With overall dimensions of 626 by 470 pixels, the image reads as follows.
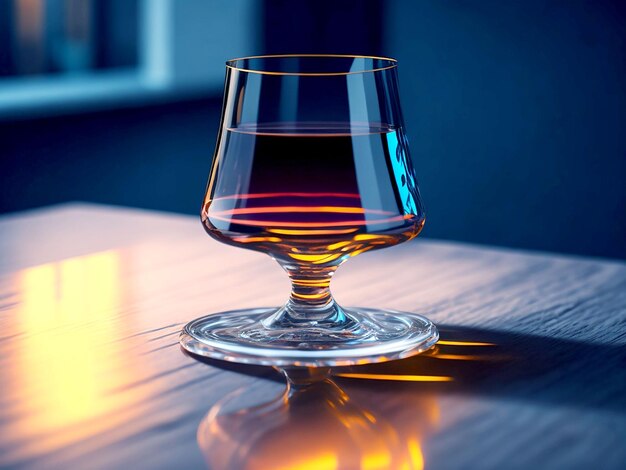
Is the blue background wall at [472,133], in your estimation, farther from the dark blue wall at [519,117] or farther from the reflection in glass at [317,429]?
the reflection in glass at [317,429]

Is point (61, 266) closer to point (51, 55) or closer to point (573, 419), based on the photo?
point (573, 419)

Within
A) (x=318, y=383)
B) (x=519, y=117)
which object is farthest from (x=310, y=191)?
(x=519, y=117)

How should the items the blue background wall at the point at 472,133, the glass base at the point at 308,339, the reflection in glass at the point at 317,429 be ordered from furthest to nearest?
the blue background wall at the point at 472,133 → the glass base at the point at 308,339 → the reflection in glass at the point at 317,429

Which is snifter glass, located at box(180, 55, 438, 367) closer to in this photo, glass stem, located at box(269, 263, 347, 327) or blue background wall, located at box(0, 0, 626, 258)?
glass stem, located at box(269, 263, 347, 327)

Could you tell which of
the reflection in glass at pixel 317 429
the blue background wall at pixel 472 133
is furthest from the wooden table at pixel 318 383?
the blue background wall at pixel 472 133

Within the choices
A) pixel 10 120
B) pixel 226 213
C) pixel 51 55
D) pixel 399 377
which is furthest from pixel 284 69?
pixel 51 55

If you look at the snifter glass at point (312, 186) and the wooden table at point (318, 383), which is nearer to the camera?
the wooden table at point (318, 383)

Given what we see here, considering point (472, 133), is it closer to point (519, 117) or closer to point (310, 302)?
point (519, 117)
